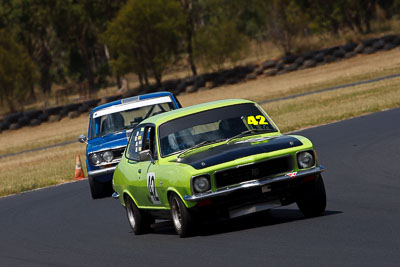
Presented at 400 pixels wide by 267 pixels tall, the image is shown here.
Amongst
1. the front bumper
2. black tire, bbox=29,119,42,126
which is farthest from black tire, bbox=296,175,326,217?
black tire, bbox=29,119,42,126

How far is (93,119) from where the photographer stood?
672 inches

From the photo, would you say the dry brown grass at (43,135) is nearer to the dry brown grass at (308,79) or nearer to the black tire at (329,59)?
the dry brown grass at (308,79)

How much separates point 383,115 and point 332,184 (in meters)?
10.5

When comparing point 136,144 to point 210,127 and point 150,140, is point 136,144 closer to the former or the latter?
point 150,140

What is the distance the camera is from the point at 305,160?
905 cm

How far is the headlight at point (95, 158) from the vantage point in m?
16.1

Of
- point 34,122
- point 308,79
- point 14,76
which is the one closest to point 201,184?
point 308,79

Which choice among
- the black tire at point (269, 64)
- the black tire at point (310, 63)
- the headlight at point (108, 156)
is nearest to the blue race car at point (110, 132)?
the headlight at point (108, 156)

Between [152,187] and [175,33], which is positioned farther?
[175,33]

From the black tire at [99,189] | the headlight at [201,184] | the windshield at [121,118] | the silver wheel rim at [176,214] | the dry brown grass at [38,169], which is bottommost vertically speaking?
the dry brown grass at [38,169]

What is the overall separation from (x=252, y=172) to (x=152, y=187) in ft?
4.88

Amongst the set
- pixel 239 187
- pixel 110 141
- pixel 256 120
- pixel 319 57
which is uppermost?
pixel 256 120

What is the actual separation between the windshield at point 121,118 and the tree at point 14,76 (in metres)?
44.3

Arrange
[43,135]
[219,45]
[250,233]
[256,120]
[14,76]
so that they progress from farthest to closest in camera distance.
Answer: [14,76] → [219,45] → [43,135] → [256,120] → [250,233]
